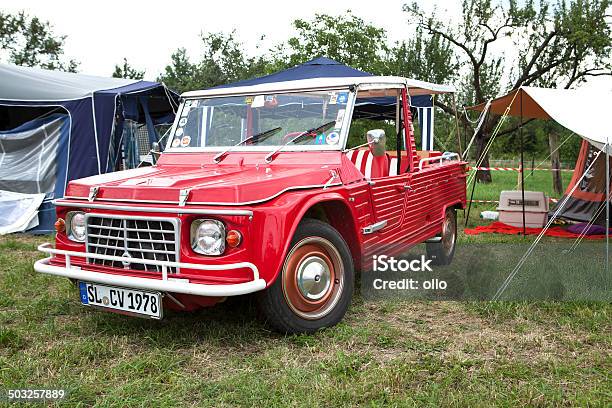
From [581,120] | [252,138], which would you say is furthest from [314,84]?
[581,120]

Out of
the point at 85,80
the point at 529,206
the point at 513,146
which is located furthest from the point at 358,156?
the point at 513,146

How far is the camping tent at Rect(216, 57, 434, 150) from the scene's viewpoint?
6.30 metres

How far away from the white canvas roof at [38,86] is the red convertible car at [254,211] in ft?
15.5

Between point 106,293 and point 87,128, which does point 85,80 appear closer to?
point 87,128

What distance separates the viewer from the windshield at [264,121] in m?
4.30

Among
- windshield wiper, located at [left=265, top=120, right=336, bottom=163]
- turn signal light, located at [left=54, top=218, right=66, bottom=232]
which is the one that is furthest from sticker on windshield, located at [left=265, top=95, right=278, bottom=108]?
turn signal light, located at [left=54, top=218, right=66, bottom=232]

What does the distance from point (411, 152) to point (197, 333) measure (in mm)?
2604

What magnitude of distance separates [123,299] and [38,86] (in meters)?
6.81

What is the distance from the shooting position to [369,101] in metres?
6.18

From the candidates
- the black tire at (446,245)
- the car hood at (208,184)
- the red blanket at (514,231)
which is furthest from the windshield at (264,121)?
the red blanket at (514,231)

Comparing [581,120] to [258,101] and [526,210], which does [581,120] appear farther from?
[258,101]

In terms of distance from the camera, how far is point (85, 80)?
10320 mm

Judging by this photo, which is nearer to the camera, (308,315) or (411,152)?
(308,315)

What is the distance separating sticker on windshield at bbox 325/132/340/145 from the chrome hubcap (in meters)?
0.97
